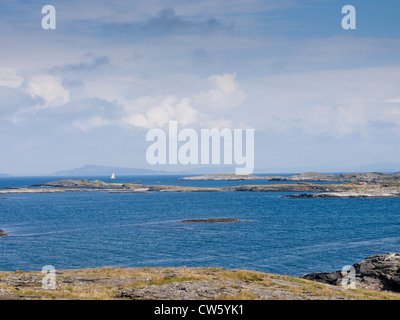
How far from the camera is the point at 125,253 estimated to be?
6738 centimetres

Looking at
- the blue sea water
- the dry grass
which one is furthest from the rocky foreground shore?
the blue sea water

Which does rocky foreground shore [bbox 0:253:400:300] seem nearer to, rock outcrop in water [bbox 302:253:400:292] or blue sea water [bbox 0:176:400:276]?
rock outcrop in water [bbox 302:253:400:292]

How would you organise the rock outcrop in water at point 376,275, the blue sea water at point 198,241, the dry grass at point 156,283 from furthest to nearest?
the blue sea water at point 198,241
the rock outcrop in water at point 376,275
the dry grass at point 156,283

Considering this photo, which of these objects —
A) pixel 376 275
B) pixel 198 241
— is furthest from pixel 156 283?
pixel 198 241

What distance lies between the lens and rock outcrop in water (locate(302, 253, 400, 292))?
36.8 m

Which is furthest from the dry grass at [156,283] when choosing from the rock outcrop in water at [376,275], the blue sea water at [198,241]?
the blue sea water at [198,241]

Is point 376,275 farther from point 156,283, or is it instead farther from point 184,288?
point 156,283

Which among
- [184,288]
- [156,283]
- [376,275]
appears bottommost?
[376,275]

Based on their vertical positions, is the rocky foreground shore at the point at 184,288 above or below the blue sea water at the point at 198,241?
above

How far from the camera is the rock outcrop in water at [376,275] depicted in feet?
121

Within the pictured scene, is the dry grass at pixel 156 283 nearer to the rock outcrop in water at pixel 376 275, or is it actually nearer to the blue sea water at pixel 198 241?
the rock outcrop in water at pixel 376 275

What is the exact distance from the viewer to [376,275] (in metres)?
38.6
